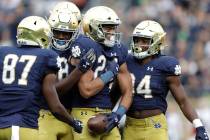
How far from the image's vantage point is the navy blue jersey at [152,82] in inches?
356

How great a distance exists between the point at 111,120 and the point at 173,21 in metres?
7.88

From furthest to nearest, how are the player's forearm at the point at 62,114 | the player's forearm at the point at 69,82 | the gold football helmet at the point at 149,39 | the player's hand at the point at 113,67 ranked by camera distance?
the gold football helmet at the point at 149,39, the player's hand at the point at 113,67, the player's forearm at the point at 69,82, the player's forearm at the point at 62,114

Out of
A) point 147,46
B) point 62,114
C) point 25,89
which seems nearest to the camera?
point 25,89

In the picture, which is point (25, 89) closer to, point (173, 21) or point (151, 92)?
point (151, 92)

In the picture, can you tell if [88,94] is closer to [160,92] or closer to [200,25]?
[160,92]

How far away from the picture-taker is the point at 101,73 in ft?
28.3

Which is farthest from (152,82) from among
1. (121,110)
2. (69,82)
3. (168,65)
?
(69,82)

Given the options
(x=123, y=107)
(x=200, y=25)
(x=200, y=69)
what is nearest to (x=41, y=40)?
(x=123, y=107)

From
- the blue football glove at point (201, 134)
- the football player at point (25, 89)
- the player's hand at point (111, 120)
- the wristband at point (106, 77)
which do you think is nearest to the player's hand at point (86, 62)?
the wristband at point (106, 77)

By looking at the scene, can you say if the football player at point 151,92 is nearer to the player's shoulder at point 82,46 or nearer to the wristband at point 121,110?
the wristband at point 121,110

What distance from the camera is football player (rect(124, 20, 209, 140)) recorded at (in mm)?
9023

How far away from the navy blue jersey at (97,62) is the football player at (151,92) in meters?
0.45

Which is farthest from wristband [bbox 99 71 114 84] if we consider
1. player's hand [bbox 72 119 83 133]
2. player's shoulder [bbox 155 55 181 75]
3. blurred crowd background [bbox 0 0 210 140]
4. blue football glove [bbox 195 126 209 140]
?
blurred crowd background [bbox 0 0 210 140]

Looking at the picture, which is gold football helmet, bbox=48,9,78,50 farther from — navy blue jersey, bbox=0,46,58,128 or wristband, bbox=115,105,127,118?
wristband, bbox=115,105,127,118
